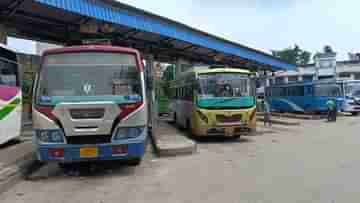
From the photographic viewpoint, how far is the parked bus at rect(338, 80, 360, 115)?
2577 cm

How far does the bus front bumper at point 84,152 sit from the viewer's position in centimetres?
686

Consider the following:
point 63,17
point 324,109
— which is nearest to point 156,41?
point 63,17

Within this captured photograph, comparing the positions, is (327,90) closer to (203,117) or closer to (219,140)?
(219,140)

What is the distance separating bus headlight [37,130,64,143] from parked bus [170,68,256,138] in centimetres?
640

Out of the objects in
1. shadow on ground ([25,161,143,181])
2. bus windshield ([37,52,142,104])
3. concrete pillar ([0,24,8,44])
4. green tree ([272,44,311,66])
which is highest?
green tree ([272,44,311,66])

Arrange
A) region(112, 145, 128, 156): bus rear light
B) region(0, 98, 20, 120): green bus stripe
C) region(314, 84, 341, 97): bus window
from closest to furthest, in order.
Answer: region(112, 145, 128, 156): bus rear light < region(0, 98, 20, 120): green bus stripe < region(314, 84, 341, 97): bus window

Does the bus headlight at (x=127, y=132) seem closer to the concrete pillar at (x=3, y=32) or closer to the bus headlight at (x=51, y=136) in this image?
the bus headlight at (x=51, y=136)

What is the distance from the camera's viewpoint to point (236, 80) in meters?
12.8

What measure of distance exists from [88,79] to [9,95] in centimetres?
494

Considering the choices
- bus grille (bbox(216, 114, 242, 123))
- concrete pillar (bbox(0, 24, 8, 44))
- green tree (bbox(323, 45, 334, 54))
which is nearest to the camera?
bus grille (bbox(216, 114, 242, 123))

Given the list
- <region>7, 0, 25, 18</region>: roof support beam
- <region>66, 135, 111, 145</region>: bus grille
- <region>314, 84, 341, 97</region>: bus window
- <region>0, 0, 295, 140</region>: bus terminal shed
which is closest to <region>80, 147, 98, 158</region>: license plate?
<region>66, 135, 111, 145</region>: bus grille

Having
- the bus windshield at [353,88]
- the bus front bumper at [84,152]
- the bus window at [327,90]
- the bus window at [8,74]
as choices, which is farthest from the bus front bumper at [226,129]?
the bus windshield at [353,88]

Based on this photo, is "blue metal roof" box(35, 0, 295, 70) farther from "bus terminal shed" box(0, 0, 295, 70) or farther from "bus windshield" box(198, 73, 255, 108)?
"bus windshield" box(198, 73, 255, 108)

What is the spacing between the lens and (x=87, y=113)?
6879mm
